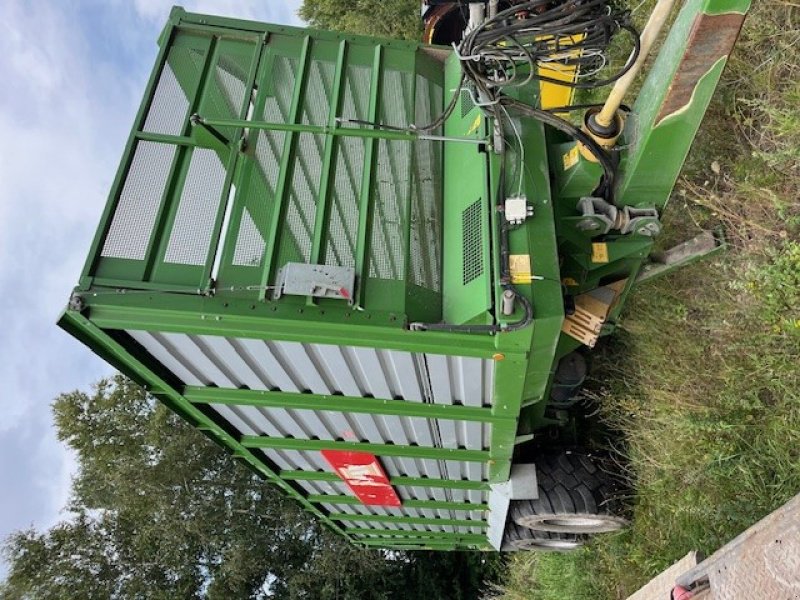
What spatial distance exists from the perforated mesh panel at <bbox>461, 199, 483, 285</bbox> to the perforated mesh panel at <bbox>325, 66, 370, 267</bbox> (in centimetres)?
57

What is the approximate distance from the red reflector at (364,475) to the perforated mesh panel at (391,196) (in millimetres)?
1715

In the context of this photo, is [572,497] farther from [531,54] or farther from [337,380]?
[531,54]

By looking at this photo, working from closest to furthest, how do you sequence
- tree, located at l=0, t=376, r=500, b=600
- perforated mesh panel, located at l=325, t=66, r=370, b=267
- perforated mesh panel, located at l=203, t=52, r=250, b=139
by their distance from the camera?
perforated mesh panel, located at l=325, t=66, r=370, b=267 → perforated mesh panel, located at l=203, t=52, r=250, b=139 → tree, located at l=0, t=376, r=500, b=600

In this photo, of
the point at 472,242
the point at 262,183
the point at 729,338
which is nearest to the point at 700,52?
the point at 472,242

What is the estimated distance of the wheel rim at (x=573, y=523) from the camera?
4.44 metres

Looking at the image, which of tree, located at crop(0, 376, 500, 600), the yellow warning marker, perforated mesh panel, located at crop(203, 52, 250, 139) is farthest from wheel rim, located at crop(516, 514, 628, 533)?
tree, located at crop(0, 376, 500, 600)

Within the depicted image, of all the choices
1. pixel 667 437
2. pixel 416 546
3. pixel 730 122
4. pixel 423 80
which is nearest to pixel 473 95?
pixel 423 80

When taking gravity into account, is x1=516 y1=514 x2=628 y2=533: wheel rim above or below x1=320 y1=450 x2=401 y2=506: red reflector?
below

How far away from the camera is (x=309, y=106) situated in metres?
3.60

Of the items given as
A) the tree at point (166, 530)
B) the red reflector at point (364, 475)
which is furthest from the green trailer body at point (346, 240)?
the tree at point (166, 530)

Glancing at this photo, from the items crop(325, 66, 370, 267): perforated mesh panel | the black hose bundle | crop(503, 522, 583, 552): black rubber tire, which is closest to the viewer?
the black hose bundle

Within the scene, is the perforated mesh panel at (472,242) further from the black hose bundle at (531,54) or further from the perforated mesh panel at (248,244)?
the perforated mesh panel at (248,244)

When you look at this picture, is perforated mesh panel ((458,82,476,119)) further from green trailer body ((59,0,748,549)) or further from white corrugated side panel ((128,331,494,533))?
white corrugated side panel ((128,331,494,533))

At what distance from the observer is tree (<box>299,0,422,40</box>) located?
9055mm
